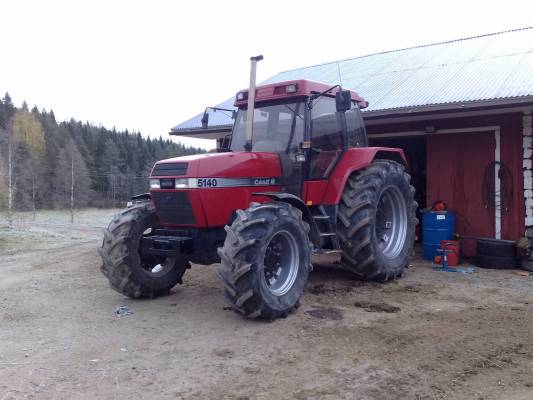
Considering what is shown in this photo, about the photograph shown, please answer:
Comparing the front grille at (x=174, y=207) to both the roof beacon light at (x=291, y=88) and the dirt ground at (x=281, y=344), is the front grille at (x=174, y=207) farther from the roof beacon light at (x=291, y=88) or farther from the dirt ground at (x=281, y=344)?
the roof beacon light at (x=291, y=88)

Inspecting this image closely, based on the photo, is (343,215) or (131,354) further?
(343,215)

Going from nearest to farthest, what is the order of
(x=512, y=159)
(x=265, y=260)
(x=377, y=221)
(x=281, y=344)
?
(x=281, y=344) < (x=265, y=260) < (x=377, y=221) < (x=512, y=159)

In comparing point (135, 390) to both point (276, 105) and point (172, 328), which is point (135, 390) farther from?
point (276, 105)

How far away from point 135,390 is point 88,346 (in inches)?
47.0

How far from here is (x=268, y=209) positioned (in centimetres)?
516

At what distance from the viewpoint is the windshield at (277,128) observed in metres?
6.40

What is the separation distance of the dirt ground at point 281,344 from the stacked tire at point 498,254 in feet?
3.12

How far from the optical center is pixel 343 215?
6.38 metres

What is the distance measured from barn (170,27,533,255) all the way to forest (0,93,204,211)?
2254 centimetres

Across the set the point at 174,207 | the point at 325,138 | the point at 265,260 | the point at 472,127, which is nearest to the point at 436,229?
the point at 472,127

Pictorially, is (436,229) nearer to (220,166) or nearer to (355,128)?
(355,128)

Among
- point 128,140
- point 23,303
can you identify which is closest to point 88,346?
point 23,303

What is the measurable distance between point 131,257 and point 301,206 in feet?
6.77

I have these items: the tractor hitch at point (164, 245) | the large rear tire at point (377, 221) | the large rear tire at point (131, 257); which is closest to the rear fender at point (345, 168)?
the large rear tire at point (377, 221)
